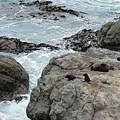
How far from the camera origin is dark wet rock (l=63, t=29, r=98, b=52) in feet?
85.1

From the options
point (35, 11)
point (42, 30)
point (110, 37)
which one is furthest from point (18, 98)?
point (35, 11)

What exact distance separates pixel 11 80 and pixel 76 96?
22.0ft

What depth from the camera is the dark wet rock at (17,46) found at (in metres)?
25.5

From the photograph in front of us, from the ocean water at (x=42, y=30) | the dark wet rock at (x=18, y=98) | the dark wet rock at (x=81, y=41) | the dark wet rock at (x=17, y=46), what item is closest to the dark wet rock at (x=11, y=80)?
the dark wet rock at (x=18, y=98)

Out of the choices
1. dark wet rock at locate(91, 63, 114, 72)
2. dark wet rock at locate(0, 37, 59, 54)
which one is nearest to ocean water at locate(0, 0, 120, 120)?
dark wet rock at locate(0, 37, 59, 54)

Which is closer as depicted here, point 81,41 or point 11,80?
point 11,80

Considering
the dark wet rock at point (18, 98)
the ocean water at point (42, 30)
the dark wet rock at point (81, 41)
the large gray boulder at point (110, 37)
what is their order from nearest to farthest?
the ocean water at point (42, 30)
the dark wet rock at point (18, 98)
the large gray boulder at point (110, 37)
the dark wet rock at point (81, 41)

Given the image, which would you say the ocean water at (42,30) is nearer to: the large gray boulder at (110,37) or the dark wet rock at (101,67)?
the large gray boulder at (110,37)

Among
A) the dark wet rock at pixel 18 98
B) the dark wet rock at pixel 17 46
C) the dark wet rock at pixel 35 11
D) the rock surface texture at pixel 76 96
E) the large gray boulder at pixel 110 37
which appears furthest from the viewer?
the dark wet rock at pixel 35 11

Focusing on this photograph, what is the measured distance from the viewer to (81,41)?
2755 centimetres

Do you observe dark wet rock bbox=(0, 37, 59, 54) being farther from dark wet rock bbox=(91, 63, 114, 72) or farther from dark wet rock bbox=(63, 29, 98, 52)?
dark wet rock bbox=(91, 63, 114, 72)

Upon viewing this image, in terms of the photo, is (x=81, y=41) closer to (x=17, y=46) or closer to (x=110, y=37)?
(x=110, y=37)

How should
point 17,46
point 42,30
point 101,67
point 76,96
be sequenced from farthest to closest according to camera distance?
1. point 42,30
2. point 17,46
3. point 101,67
4. point 76,96

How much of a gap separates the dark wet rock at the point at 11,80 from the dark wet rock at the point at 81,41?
27.3ft
